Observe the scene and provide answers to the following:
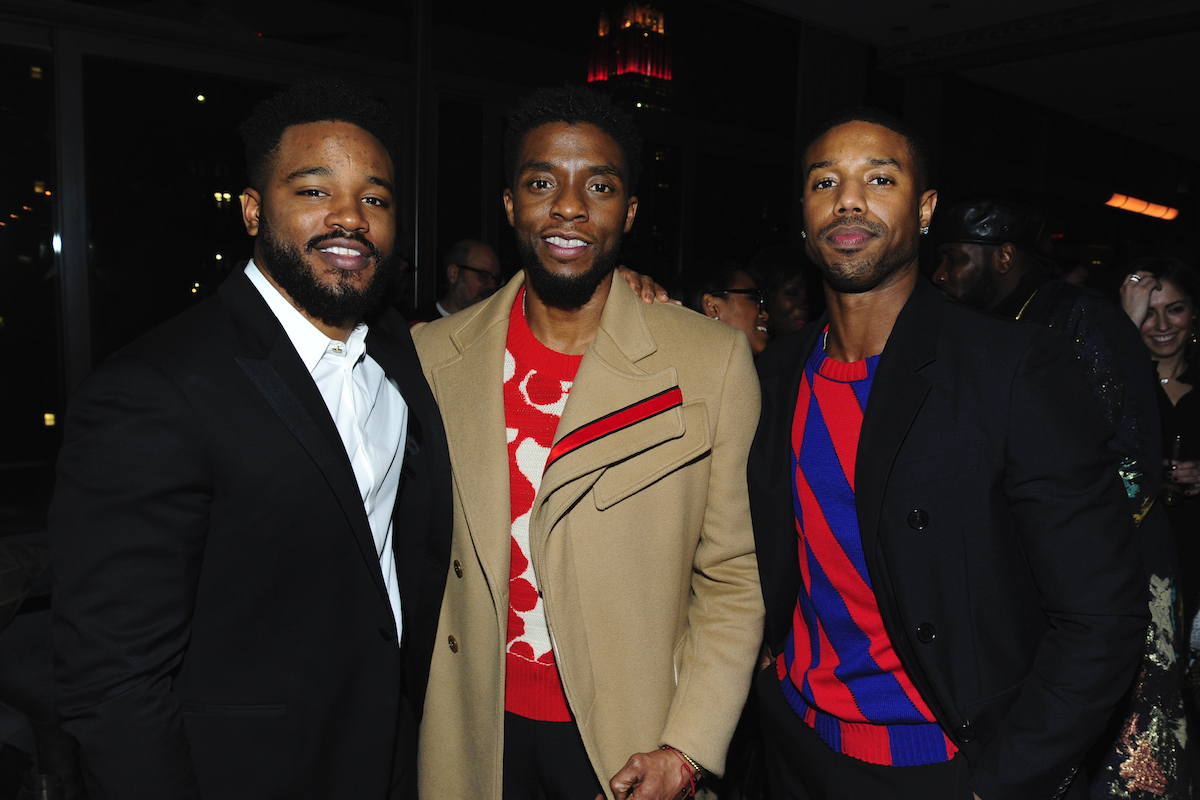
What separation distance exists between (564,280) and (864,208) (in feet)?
2.06

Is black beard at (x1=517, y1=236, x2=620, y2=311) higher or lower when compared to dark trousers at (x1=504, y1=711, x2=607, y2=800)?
higher

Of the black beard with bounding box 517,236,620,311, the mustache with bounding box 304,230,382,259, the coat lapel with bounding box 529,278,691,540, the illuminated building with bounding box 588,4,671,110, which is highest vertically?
the illuminated building with bounding box 588,4,671,110

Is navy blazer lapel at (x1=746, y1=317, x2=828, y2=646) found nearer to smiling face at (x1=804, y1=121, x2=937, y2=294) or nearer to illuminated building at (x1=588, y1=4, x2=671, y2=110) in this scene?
smiling face at (x1=804, y1=121, x2=937, y2=294)

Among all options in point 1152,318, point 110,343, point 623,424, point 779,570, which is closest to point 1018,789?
point 779,570

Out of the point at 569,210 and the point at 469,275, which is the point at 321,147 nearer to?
the point at 569,210

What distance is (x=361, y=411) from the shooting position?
159 cm

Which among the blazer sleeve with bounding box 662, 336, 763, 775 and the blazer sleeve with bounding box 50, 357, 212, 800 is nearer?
the blazer sleeve with bounding box 50, 357, 212, 800

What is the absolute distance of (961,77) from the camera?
7.89 meters

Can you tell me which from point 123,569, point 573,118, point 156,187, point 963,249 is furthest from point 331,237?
point 156,187

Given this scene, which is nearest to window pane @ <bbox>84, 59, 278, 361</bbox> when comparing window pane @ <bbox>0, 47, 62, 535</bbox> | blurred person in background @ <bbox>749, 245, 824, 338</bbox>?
window pane @ <bbox>0, 47, 62, 535</bbox>

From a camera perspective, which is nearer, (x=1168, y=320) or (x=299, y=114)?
(x=299, y=114)

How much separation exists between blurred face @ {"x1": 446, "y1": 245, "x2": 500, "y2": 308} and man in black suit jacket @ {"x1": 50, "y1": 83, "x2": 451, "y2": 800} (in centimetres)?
308

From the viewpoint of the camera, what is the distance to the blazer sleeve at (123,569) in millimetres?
1149

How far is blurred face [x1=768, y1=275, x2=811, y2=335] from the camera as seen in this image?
3.82 meters
